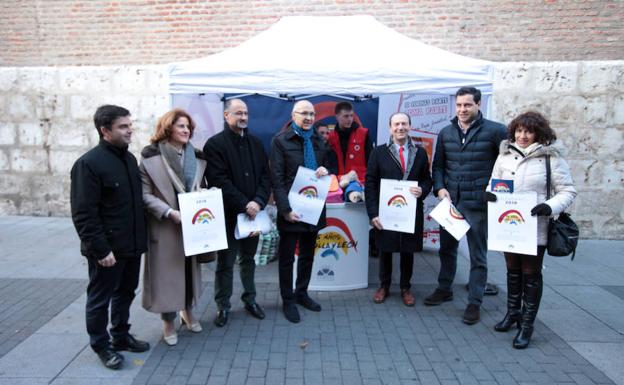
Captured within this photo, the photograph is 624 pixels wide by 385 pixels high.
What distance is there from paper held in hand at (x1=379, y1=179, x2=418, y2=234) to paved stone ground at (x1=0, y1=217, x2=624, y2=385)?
2.73 feet

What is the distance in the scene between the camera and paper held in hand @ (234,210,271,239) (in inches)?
151

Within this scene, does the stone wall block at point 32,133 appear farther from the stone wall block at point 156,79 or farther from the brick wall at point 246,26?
the stone wall block at point 156,79

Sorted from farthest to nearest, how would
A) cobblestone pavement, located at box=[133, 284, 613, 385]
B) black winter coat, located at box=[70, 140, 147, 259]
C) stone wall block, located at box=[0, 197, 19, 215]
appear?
stone wall block, located at box=[0, 197, 19, 215], cobblestone pavement, located at box=[133, 284, 613, 385], black winter coat, located at box=[70, 140, 147, 259]

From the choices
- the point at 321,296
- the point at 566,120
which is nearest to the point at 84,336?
the point at 321,296

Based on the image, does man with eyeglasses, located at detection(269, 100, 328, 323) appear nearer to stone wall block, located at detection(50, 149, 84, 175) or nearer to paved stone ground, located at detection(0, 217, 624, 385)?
paved stone ground, located at detection(0, 217, 624, 385)

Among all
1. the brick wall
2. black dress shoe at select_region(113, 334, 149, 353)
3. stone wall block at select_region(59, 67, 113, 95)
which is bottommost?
black dress shoe at select_region(113, 334, 149, 353)

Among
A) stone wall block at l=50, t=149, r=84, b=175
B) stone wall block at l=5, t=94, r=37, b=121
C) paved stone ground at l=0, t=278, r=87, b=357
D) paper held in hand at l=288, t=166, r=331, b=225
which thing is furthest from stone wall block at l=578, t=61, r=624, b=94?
stone wall block at l=5, t=94, r=37, b=121

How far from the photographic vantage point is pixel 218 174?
379cm

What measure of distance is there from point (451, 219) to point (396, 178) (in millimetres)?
639

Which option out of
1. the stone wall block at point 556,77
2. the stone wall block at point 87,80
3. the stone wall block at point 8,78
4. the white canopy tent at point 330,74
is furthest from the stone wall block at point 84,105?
the stone wall block at point 556,77

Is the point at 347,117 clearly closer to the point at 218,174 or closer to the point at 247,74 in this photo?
the point at 247,74

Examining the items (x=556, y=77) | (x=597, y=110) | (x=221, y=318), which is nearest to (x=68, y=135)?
(x=221, y=318)

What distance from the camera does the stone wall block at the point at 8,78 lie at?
7906mm

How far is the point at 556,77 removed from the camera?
711 cm
